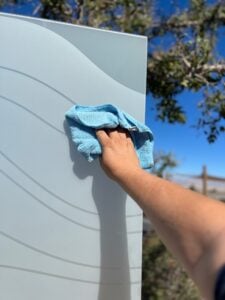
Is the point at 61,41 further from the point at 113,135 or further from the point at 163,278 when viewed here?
the point at 163,278

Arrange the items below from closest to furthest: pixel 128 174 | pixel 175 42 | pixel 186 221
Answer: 1. pixel 186 221
2. pixel 128 174
3. pixel 175 42

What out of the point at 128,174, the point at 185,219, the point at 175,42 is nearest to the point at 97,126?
the point at 128,174

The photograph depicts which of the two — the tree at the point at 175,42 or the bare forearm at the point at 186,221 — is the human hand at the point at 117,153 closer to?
the bare forearm at the point at 186,221

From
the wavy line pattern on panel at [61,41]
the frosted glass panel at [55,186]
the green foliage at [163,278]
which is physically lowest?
the green foliage at [163,278]

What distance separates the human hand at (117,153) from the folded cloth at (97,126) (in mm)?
20

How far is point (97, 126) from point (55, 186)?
246 mm

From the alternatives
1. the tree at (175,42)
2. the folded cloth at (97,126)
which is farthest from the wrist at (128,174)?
the tree at (175,42)

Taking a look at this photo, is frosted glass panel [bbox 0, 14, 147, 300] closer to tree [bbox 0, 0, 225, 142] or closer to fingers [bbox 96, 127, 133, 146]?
fingers [bbox 96, 127, 133, 146]

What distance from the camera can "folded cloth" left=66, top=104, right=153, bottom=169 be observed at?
1.48 meters

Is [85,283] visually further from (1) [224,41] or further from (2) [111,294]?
(1) [224,41]

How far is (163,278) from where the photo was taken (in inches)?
191

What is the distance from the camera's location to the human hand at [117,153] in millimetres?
1399

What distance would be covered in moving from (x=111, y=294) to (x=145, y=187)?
53 cm

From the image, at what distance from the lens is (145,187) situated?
1.21 meters
